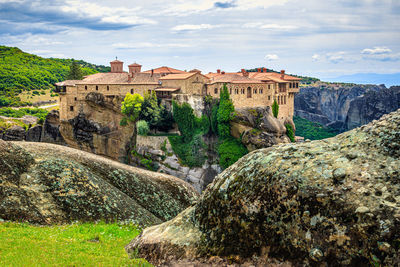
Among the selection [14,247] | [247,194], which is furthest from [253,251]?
[14,247]

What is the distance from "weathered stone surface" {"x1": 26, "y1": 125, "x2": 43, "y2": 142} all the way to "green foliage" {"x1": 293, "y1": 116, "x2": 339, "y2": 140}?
71.1 m

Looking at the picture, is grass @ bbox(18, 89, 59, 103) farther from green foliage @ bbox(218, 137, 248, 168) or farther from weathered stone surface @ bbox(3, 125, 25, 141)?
green foliage @ bbox(218, 137, 248, 168)

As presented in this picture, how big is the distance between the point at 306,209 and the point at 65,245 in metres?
7.31

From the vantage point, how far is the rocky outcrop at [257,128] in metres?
60.3

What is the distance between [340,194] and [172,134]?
58.6 m

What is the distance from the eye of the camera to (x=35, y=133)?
78.4 metres

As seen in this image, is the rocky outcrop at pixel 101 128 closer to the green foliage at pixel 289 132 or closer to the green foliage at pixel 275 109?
the green foliage at pixel 275 109

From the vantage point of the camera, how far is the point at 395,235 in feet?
24.5

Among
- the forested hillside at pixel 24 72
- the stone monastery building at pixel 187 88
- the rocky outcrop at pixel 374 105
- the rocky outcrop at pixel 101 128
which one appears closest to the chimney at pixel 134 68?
the stone monastery building at pixel 187 88

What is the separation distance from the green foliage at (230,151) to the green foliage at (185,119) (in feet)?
18.8

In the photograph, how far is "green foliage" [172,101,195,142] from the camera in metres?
64.6

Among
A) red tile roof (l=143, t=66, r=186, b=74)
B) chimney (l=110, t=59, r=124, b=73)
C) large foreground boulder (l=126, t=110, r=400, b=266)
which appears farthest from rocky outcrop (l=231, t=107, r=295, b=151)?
large foreground boulder (l=126, t=110, r=400, b=266)

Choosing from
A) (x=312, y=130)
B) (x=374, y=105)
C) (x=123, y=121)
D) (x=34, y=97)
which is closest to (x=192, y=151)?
(x=123, y=121)

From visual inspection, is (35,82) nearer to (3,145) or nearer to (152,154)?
(152,154)
